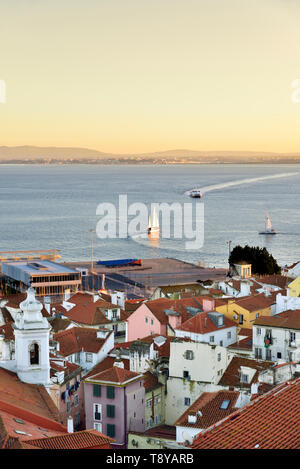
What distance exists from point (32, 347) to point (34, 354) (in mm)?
211

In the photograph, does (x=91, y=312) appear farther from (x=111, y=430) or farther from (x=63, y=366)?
(x=111, y=430)

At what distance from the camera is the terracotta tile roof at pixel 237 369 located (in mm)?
24109

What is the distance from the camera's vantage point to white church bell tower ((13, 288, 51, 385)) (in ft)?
71.5

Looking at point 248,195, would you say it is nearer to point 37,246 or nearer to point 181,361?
point 37,246

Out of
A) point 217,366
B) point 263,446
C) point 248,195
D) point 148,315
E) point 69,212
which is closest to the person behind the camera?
point 263,446

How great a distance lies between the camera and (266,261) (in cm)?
6531

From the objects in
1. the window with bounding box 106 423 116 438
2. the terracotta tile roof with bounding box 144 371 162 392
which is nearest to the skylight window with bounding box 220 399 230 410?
the window with bounding box 106 423 116 438

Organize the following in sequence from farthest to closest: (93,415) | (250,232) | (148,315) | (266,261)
Answer: (250,232)
(266,261)
(148,315)
(93,415)

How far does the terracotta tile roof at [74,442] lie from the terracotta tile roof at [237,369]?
9471 millimetres

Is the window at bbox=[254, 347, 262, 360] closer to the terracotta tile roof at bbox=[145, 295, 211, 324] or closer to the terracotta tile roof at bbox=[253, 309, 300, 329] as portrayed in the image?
the terracotta tile roof at bbox=[253, 309, 300, 329]

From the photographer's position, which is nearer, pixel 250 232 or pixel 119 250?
pixel 119 250

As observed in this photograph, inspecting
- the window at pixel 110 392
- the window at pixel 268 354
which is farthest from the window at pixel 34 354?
the window at pixel 268 354

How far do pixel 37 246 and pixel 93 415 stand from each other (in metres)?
81.4

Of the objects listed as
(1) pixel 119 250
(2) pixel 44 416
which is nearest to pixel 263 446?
(2) pixel 44 416
